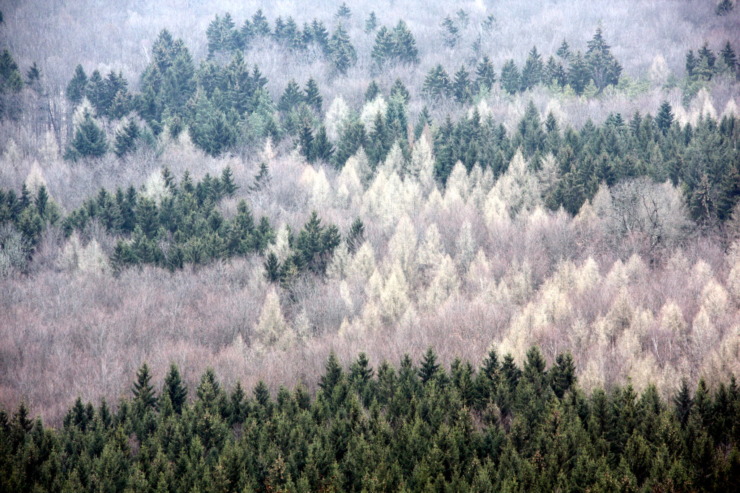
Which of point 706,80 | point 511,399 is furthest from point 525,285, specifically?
point 706,80

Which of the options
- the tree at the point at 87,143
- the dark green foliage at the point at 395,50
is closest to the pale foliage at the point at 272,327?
the tree at the point at 87,143

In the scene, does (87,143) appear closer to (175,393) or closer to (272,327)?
(272,327)

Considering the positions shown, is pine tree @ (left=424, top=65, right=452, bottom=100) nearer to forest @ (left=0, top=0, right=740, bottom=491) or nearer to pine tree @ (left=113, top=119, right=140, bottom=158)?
forest @ (left=0, top=0, right=740, bottom=491)

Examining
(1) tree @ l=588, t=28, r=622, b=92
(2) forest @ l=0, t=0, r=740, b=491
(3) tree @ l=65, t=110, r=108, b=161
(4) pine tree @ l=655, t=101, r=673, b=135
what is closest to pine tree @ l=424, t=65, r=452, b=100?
(2) forest @ l=0, t=0, r=740, b=491

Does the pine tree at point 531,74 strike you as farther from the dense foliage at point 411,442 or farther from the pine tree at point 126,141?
the dense foliage at point 411,442

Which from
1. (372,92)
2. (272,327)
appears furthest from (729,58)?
(272,327)

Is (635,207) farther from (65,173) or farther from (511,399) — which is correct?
(65,173)

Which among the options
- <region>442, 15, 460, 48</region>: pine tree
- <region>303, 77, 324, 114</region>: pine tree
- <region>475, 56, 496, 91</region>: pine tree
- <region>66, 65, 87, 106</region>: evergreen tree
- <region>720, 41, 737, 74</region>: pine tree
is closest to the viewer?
<region>720, 41, 737, 74</region>: pine tree
